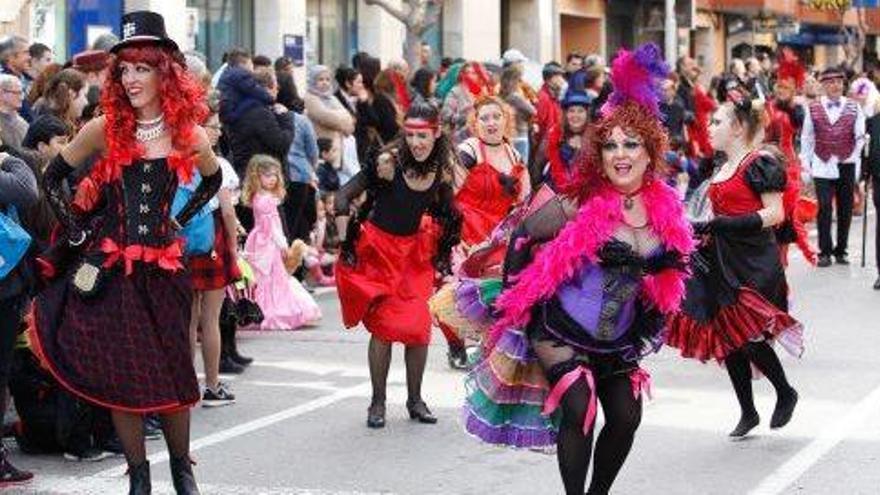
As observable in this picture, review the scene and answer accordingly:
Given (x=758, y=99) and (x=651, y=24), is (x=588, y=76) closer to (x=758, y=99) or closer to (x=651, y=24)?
(x=758, y=99)

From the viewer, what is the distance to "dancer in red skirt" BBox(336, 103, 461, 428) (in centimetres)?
907

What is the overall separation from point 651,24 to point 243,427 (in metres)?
33.7

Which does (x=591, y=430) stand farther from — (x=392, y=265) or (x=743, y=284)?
(x=392, y=265)

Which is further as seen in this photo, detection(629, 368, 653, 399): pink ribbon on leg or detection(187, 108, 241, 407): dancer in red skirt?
detection(187, 108, 241, 407): dancer in red skirt

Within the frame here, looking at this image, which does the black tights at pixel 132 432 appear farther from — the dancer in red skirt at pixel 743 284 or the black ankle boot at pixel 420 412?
the dancer in red skirt at pixel 743 284

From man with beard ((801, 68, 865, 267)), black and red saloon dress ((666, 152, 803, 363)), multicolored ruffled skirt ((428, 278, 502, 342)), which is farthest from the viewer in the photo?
man with beard ((801, 68, 865, 267))

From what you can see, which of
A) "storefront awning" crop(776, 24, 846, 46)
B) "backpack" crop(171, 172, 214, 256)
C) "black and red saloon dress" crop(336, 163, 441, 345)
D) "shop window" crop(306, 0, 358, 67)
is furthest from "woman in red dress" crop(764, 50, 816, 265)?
"storefront awning" crop(776, 24, 846, 46)

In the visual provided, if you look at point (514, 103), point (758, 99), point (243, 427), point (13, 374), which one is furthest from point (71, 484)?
point (514, 103)

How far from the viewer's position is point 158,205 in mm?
6801

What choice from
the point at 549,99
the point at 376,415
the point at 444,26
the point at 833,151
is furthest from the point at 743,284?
the point at 444,26

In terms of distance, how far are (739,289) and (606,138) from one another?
8.08 feet

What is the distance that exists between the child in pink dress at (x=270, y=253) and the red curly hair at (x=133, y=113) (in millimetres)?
5865

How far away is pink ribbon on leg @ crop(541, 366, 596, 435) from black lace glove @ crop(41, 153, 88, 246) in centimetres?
201

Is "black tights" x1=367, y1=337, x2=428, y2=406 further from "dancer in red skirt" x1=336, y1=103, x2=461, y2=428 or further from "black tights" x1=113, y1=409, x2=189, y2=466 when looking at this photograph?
"black tights" x1=113, y1=409, x2=189, y2=466
